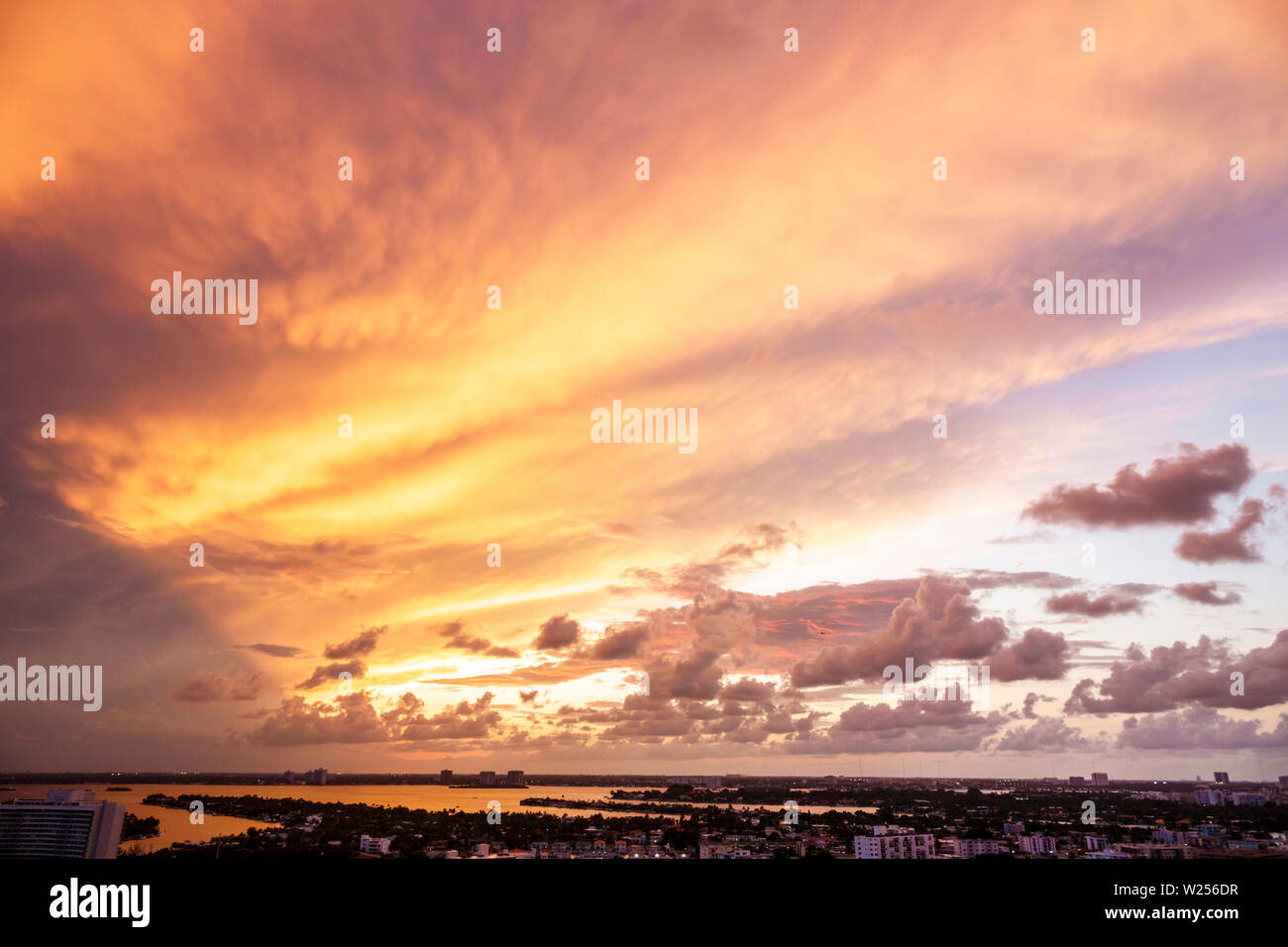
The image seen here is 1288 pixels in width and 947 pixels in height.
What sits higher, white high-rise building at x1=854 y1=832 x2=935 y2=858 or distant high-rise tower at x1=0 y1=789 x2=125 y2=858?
distant high-rise tower at x1=0 y1=789 x2=125 y2=858

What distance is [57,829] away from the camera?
47.1 ft

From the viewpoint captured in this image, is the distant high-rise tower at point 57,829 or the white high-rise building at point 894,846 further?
the white high-rise building at point 894,846

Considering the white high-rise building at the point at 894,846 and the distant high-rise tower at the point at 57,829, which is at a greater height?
the distant high-rise tower at the point at 57,829

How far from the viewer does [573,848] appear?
51.0 feet

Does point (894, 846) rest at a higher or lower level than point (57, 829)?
lower

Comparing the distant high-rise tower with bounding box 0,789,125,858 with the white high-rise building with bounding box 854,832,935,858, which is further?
the white high-rise building with bounding box 854,832,935,858

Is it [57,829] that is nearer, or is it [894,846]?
[57,829]

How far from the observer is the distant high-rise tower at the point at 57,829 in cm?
1393

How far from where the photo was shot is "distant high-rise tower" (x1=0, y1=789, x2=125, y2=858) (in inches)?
548
